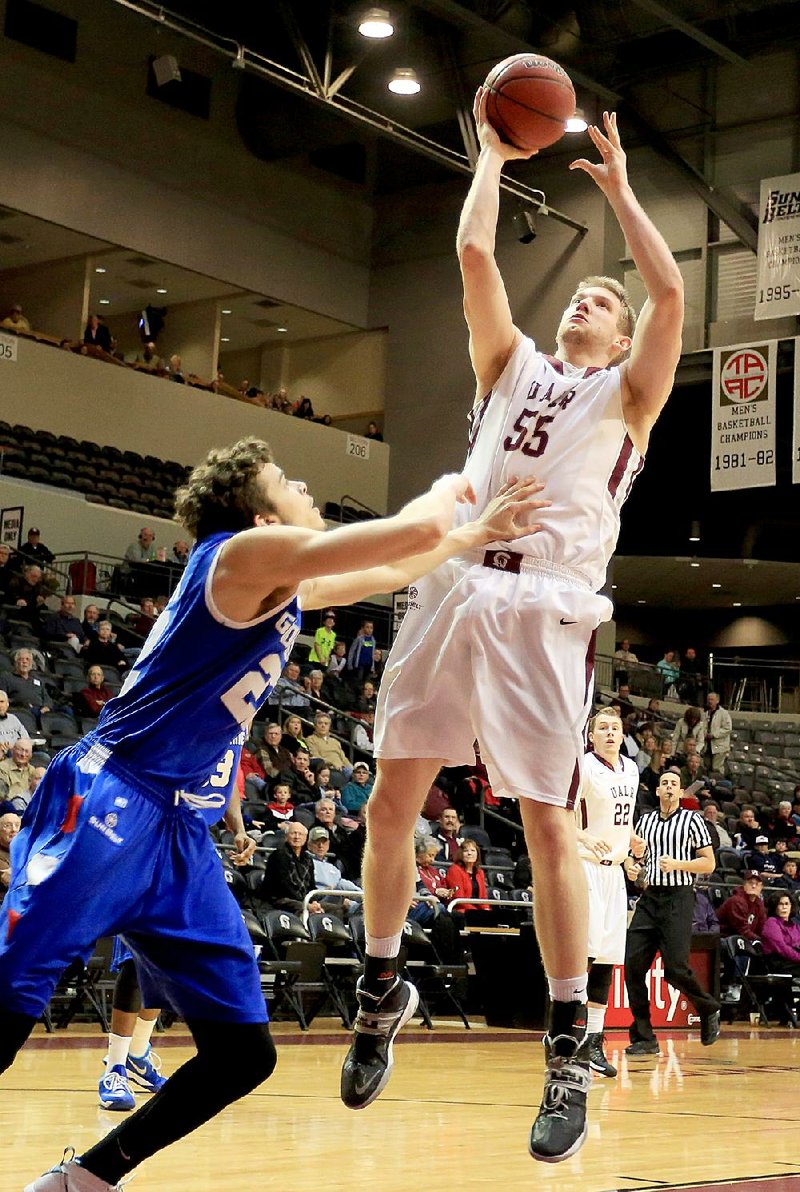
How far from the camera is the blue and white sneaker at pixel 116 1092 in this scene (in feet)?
20.5

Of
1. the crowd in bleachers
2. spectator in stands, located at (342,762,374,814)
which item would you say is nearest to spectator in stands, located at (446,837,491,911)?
spectator in stands, located at (342,762,374,814)

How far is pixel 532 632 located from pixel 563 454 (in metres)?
0.51

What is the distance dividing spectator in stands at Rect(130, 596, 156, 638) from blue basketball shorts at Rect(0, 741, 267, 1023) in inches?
524

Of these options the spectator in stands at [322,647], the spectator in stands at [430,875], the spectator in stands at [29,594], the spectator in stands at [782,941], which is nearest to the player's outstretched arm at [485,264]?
the spectator in stands at [430,875]

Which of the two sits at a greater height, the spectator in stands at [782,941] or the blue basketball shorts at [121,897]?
the blue basketball shorts at [121,897]

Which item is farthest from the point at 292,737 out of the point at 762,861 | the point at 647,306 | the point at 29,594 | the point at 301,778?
the point at 647,306

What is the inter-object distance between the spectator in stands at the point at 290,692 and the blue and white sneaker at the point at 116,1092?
964 centimetres

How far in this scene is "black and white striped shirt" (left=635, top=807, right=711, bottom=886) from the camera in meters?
10.6

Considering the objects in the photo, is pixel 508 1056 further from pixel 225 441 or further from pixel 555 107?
pixel 225 441

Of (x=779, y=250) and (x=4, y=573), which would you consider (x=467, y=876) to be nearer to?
(x=4, y=573)

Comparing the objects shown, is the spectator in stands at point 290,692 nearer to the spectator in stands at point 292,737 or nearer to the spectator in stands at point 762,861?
the spectator in stands at point 292,737

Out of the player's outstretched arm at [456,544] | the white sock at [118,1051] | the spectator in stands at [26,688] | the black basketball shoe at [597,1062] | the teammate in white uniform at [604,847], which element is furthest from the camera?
the spectator in stands at [26,688]

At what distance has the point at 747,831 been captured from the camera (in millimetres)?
18234

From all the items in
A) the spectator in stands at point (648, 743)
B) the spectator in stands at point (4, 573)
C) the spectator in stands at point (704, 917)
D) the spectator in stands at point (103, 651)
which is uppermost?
the spectator in stands at point (4, 573)
